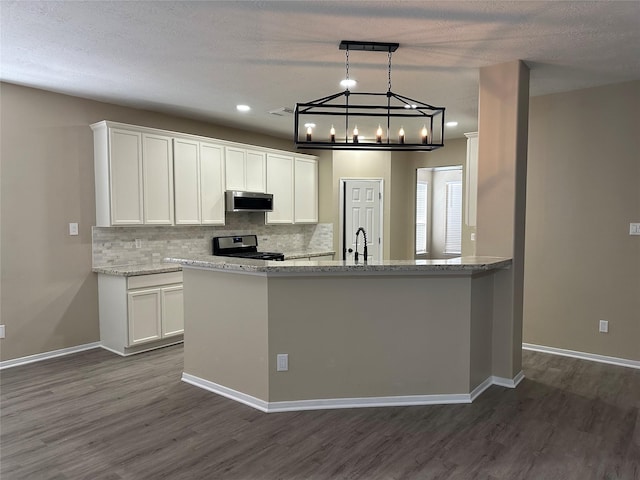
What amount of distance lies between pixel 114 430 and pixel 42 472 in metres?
0.50

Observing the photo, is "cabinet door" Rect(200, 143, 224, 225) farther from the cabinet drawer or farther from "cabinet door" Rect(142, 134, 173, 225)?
the cabinet drawer

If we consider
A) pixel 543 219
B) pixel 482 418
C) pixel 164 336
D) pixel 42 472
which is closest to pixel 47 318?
pixel 164 336

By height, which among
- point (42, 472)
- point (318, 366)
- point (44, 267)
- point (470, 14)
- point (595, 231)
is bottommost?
point (42, 472)

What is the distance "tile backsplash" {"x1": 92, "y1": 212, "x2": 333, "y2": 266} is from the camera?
4703mm

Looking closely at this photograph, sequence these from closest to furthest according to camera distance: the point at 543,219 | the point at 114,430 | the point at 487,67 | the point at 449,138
A: the point at 114,430 < the point at 487,67 < the point at 543,219 < the point at 449,138

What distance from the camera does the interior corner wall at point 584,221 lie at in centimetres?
399

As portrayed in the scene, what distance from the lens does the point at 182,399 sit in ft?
10.9

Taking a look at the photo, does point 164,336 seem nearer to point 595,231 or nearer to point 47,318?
point 47,318

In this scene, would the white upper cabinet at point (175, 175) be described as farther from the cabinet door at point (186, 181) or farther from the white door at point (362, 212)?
the white door at point (362, 212)

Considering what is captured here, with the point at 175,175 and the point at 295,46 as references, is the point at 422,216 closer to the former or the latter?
the point at 175,175

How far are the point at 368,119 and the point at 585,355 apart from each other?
358 cm

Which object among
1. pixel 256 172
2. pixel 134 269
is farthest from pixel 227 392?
pixel 256 172

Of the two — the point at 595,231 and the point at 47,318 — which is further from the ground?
the point at 595,231

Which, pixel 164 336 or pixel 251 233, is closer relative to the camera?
pixel 164 336
